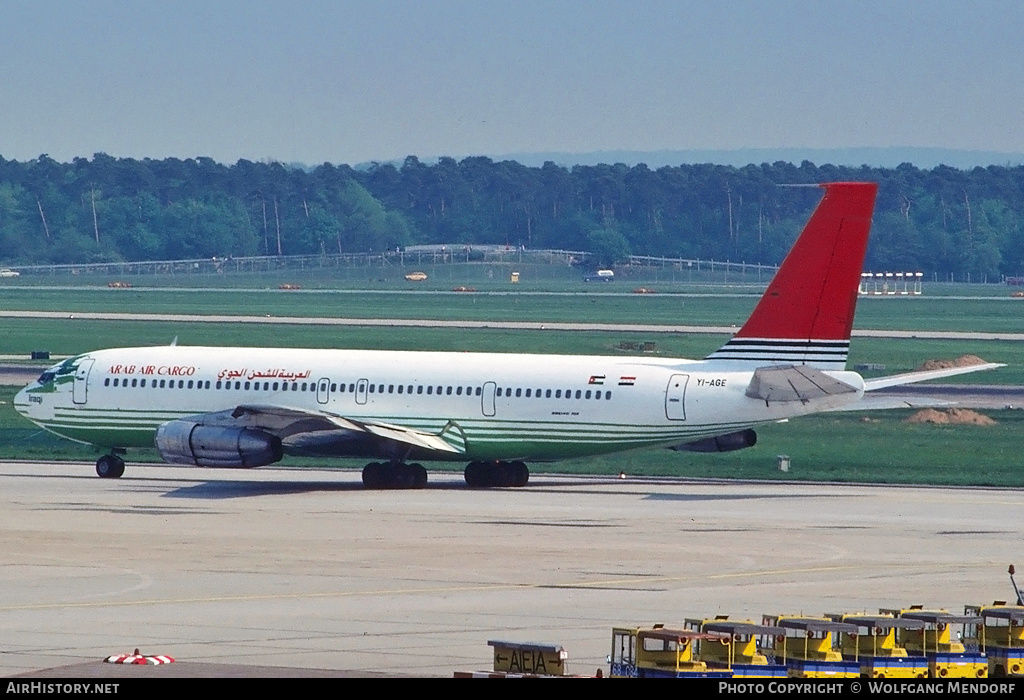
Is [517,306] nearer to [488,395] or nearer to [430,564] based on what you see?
[488,395]

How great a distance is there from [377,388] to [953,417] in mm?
28717

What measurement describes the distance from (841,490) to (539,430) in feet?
28.3

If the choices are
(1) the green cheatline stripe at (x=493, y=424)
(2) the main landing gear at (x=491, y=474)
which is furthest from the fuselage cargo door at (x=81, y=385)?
(2) the main landing gear at (x=491, y=474)

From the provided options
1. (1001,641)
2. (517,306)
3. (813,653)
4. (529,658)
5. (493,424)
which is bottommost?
(529,658)

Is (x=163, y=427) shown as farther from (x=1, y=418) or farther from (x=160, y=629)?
(x=160, y=629)

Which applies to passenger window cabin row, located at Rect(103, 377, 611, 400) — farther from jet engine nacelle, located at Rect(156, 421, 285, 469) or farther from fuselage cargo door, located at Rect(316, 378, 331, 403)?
jet engine nacelle, located at Rect(156, 421, 285, 469)

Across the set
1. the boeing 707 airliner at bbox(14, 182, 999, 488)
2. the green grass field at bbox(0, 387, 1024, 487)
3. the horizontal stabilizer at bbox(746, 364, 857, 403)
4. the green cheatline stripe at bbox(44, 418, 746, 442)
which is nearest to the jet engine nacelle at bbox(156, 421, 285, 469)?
the boeing 707 airliner at bbox(14, 182, 999, 488)

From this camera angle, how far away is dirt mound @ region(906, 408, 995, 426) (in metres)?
73.8

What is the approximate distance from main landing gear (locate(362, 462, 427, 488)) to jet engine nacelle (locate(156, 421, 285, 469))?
259 cm

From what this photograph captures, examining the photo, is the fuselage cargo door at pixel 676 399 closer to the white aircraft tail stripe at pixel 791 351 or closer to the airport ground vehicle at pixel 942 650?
the white aircraft tail stripe at pixel 791 351

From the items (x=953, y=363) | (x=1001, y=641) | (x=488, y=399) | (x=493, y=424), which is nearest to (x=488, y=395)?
(x=488, y=399)

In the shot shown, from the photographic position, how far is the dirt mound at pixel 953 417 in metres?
73.8

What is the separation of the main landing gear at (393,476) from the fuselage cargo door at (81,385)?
971 centimetres

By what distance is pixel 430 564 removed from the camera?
123 feet
